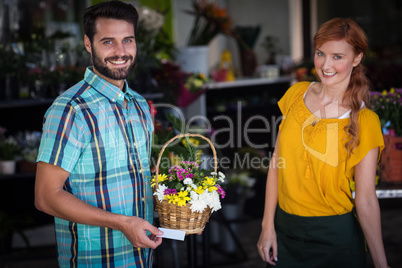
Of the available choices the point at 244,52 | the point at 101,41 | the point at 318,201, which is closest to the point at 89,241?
the point at 101,41

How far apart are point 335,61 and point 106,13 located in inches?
33.5

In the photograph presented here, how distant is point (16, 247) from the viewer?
421 centimetres

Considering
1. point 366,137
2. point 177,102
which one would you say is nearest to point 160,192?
point 366,137

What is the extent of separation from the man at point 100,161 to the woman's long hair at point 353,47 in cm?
72

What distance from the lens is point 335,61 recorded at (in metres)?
1.79

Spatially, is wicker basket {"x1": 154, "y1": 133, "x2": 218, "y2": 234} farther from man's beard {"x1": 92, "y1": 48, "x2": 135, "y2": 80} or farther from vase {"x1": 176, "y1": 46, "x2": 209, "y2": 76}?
vase {"x1": 176, "y1": 46, "x2": 209, "y2": 76}

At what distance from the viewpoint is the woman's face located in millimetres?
1785

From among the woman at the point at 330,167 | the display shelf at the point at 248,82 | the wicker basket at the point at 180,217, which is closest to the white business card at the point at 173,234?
the wicker basket at the point at 180,217

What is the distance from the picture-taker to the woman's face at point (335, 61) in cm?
179

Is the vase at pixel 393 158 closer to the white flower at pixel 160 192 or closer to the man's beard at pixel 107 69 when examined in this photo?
the white flower at pixel 160 192

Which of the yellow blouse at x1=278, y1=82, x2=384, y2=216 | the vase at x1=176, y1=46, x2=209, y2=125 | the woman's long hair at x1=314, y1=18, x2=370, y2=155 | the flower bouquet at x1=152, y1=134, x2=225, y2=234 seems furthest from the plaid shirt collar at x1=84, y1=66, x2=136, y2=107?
the vase at x1=176, y1=46, x2=209, y2=125

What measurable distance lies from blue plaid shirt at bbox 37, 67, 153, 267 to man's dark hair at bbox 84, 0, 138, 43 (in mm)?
146

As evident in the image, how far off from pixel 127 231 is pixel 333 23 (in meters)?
1.07

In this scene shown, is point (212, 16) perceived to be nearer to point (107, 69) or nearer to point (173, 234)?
point (107, 69)
